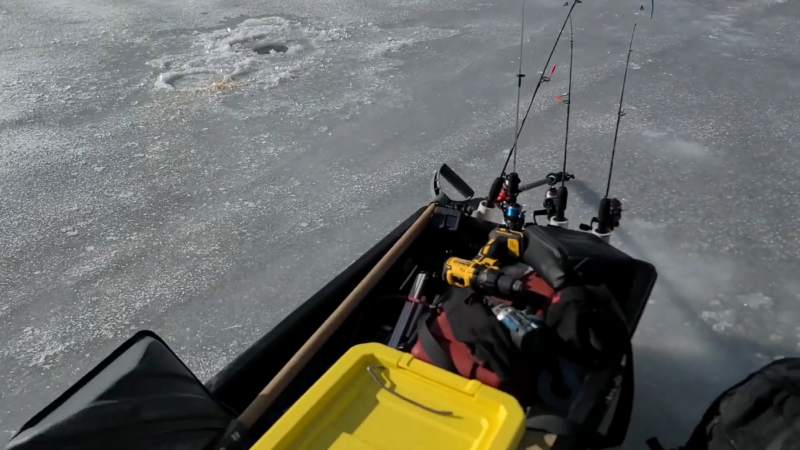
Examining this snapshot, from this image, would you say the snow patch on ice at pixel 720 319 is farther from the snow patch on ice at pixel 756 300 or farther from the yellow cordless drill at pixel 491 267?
the yellow cordless drill at pixel 491 267

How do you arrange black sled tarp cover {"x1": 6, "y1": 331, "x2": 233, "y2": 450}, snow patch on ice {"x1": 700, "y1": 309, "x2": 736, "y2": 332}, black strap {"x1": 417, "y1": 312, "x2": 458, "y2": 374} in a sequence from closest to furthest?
black sled tarp cover {"x1": 6, "y1": 331, "x2": 233, "y2": 450}
black strap {"x1": 417, "y1": 312, "x2": 458, "y2": 374}
snow patch on ice {"x1": 700, "y1": 309, "x2": 736, "y2": 332}

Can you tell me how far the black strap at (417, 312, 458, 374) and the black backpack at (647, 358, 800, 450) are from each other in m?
0.54

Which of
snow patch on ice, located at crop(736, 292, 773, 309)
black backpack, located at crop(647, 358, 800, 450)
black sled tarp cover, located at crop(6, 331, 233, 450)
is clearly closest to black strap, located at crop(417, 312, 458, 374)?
black sled tarp cover, located at crop(6, 331, 233, 450)

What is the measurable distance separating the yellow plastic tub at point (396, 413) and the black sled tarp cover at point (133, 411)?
0.71 feet

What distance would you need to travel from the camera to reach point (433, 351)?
1332 millimetres

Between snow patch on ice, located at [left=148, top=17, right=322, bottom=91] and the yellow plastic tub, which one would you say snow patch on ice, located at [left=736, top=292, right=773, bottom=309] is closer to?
the yellow plastic tub

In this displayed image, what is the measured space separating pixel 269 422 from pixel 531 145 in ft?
5.95

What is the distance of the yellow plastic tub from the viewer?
107 centimetres

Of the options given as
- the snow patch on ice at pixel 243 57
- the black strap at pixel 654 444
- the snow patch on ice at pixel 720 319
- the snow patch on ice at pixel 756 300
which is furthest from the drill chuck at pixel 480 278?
the snow patch on ice at pixel 243 57

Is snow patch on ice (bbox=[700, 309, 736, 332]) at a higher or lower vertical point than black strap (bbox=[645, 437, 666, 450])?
lower

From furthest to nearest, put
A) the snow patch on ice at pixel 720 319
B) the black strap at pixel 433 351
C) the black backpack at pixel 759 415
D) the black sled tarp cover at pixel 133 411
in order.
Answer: the snow patch on ice at pixel 720 319 < the black strap at pixel 433 351 < the black backpack at pixel 759 415 < the black sled tarp cover at pixel 133 411

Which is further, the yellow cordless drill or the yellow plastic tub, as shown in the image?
the yellow cordless drill

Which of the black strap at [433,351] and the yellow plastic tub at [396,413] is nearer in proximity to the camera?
the yellow plastic tub at [396,413]

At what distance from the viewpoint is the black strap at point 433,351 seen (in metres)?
1.31
